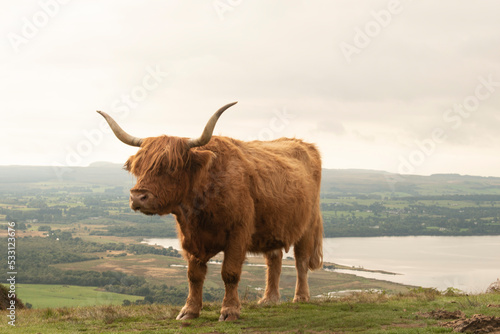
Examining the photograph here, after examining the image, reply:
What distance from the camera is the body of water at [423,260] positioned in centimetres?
3719

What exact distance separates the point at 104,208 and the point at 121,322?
96.8m

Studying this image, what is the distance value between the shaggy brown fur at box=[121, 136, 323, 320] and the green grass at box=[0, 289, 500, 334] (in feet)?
2.05

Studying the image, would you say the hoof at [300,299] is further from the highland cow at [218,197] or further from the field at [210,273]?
the field at [210,273]

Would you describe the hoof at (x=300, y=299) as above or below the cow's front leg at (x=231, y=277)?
below

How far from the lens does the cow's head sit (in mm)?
6844

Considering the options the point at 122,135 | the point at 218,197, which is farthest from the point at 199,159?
the point at 122,135

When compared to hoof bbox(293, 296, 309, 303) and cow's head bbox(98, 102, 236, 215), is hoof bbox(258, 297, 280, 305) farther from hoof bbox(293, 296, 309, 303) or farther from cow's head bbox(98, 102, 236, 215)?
cow's head bbox(98, 102, 236, 215)

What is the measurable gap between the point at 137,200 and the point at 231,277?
2109 millimetres

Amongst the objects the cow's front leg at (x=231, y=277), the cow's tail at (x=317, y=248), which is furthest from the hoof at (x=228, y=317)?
the cow's tail at (x=317, y=248)

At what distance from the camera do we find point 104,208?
100875 millimetres

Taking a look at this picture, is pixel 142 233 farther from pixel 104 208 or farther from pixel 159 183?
pixel 159 183

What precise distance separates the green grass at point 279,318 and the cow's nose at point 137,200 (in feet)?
6.01

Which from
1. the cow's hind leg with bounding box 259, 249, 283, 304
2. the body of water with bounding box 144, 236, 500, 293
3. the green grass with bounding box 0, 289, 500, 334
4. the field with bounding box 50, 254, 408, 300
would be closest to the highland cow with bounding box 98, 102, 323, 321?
the green grass with bounding box 0, 289, 500, 334

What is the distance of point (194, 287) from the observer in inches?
328
